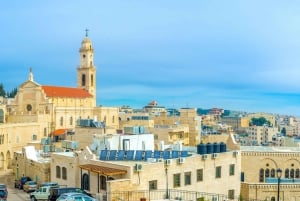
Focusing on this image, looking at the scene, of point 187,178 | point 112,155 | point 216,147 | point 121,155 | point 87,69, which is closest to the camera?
point 187,178

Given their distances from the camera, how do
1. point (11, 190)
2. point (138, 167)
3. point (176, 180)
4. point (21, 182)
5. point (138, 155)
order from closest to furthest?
point (138, 167)
point (176, 180)
point (138, 155)
point (11, 190)
point (21, 182)

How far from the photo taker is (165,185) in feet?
106

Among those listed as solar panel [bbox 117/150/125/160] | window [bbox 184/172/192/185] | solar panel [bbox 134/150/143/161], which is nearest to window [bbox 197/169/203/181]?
window [bbox 184/172/192/185]

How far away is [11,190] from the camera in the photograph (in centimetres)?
4125

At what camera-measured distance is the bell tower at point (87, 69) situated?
108 metres

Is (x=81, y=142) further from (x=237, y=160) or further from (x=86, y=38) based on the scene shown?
(x=86, y=38)

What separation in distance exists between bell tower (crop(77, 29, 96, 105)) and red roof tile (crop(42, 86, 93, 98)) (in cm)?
648

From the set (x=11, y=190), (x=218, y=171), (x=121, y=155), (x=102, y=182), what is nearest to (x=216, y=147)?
(x=218, y=171)

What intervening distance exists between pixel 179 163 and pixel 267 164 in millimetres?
24666

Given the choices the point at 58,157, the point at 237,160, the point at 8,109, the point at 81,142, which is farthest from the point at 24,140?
the point at 237,160

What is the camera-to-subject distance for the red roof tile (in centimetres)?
8875

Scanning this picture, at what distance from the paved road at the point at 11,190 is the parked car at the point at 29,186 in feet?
1.40

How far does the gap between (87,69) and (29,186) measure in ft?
230

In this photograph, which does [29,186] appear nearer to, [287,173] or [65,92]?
[287,173]
